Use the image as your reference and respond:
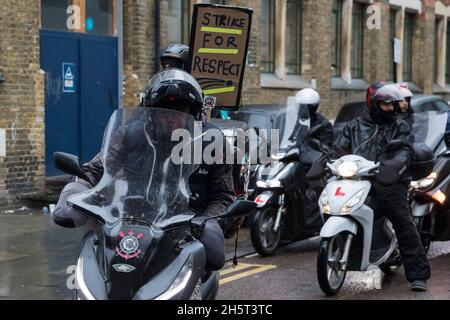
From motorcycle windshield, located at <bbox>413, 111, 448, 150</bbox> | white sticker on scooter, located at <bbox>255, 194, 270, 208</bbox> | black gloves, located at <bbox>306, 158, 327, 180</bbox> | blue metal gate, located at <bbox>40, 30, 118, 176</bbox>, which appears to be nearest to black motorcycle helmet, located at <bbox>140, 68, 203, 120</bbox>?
black gloves, located at <bbox>306, 158, 327, 180</bbox>

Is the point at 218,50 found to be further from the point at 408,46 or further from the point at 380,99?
the point at 408,46

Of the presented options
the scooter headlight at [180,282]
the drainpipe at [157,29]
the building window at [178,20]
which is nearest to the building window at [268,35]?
the building window at [178,20]

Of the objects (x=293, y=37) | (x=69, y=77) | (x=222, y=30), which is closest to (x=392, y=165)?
(x=222, y=30)

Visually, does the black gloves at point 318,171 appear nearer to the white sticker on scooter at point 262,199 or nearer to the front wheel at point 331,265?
the front wheel at point 331,265

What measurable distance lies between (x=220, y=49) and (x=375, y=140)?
70.5 inches

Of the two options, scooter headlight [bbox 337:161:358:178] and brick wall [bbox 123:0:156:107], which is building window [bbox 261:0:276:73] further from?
scooter headlight [bbox 337:161:358:178]

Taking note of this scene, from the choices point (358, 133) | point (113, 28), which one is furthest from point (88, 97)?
point (358, 133)

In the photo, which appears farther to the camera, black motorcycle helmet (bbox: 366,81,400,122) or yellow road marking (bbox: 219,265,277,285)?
yellow road marking (bbox: 219,265,277,285)

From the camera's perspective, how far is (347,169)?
23.7 ft

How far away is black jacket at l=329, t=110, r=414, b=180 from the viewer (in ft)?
23.9

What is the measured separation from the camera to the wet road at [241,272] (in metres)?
7.27

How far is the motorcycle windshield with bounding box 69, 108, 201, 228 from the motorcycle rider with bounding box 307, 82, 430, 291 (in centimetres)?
344

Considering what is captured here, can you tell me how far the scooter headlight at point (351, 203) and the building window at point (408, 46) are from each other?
872 inches
